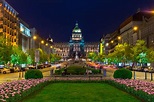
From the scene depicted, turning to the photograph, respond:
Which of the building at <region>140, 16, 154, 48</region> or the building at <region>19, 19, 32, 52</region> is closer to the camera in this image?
the building at <region>140, 16, 154, 48</region>

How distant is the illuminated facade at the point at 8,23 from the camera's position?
115719mm

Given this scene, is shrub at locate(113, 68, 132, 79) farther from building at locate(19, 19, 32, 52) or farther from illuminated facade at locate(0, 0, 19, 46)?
building at locate(19, 19, 32, 52)

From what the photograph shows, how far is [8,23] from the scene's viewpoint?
410 feet

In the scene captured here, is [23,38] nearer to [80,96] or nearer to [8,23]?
[8,23]

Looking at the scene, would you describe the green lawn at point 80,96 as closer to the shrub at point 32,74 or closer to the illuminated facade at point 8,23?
the shrub at point 32,74

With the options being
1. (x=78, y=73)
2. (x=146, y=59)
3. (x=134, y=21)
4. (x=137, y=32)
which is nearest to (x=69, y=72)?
(x=78, y=73)

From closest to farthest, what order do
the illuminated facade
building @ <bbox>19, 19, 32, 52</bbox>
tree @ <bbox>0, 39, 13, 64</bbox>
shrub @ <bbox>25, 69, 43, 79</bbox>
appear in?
shrub @ <bbox>25, 69, 43, 79</bbox>
tree @ <bbox>0, 39, 13, 64</bbox>
the illuminated facade
building @ <bbox>19, 19, 32, 52</bbox>

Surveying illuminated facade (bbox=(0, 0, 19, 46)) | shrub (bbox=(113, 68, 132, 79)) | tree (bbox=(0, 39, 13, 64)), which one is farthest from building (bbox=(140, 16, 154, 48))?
shrub (bbox=(113, 68, 132, 79))

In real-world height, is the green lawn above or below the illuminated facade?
below

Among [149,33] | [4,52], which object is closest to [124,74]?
[4,52]

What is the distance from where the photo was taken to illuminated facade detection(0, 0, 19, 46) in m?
116

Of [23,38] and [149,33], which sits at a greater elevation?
[23,38]

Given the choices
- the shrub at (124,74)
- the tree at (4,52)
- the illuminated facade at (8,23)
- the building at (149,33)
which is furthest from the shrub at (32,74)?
the building at (149,33)

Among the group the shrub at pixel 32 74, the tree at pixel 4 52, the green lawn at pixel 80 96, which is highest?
the tree at pixel 4 52
